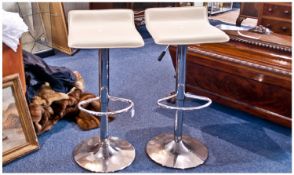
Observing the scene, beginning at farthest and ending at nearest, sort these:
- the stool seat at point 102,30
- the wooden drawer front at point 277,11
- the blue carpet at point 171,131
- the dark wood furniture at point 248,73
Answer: the wooden drawer front at point 277,11 < the dark wood furniture at point 248,73 < the blue carpet at point 171,131 < the stool seat at point 102,30

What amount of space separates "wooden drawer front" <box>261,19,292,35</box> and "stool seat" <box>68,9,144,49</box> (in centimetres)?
243

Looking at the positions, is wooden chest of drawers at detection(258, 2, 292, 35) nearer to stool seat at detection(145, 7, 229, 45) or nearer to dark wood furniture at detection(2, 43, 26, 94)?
stool seat at detection(145, 7, 229, 45)

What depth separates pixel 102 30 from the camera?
1.70m

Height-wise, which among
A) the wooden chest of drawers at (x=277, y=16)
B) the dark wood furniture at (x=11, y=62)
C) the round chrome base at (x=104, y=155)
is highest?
the wooden chest of drawers at (x=277, y=16)

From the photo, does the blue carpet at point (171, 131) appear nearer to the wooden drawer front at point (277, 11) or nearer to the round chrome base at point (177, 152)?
the round chrome base at point (177, 152)

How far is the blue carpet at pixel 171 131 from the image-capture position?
1.96m

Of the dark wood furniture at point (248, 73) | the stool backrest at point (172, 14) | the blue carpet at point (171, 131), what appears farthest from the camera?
the dark wood furniture at point (248, 73)

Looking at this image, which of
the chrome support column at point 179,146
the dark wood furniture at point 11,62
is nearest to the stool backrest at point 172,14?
the chrome support column at point 179,146

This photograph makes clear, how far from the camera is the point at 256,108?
91.4 inches

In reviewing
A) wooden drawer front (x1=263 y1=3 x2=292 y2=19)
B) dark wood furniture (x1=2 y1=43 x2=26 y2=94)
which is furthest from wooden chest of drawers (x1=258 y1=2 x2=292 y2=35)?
dark wood furniture (x1=2 y1=43 x2=26 y2=94)

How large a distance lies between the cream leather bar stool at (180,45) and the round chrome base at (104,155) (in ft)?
0.47

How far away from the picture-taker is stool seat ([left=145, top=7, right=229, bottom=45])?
1550 mm

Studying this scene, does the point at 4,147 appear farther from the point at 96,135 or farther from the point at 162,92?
the point at 162,92

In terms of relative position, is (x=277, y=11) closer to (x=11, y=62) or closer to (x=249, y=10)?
(x=249, y=10)
